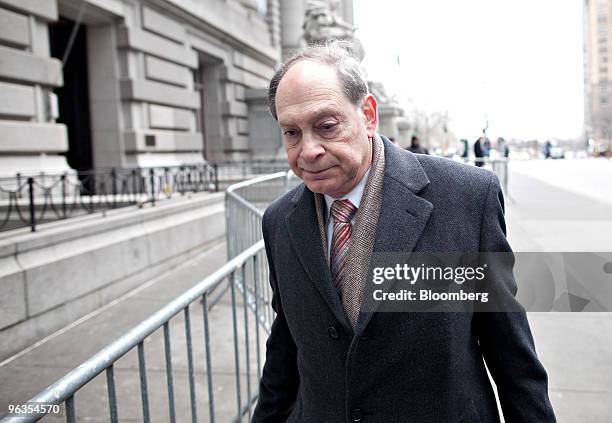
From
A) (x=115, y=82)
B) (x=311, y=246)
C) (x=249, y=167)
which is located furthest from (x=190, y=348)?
(x=249, y=167)

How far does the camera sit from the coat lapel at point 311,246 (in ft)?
5.79

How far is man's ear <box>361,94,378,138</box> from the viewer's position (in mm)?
1809

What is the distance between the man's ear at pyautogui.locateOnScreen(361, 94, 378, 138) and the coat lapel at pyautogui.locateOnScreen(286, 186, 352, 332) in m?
0.30

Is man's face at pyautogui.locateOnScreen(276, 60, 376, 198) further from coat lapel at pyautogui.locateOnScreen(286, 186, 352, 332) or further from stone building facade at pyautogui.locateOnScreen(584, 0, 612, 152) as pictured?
stone building facade at pyautogui.locateOnScreen(584, 0, 612, 152)

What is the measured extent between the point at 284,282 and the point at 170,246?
7350mm

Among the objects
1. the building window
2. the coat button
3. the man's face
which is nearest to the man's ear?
the man's face

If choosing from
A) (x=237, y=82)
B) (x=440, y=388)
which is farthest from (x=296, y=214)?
(x=237, y=82)

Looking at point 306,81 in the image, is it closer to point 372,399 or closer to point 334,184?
point 334,184

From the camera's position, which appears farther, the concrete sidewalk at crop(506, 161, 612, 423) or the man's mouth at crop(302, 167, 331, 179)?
the concrete sidewalk at crop(506, 161, 612, 423)

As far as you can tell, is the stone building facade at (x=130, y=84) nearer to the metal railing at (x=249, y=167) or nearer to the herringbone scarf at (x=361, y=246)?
the metal railing at (x=249, y=167)

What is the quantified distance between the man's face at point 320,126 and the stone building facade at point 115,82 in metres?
10.0

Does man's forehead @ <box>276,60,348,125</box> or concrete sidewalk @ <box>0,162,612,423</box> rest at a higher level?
man's forehead @ <box>276,60,348,125</box>

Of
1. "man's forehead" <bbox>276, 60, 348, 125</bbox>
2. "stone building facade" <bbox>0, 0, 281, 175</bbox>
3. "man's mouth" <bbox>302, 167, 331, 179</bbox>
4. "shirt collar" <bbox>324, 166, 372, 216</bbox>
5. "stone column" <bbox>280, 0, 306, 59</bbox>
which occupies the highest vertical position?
"stone column" <bbox>280, 0, 306, 59</bbox>

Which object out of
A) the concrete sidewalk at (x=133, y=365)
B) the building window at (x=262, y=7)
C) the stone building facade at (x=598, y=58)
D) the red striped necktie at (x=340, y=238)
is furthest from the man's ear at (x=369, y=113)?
the building window at (x=262, y=7)
